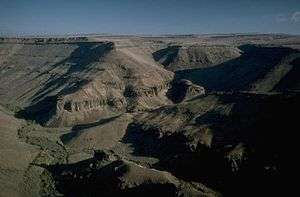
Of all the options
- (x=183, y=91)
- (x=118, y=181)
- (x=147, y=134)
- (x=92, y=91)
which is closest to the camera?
(x=118, y=181)

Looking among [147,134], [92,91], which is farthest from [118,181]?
[92,91]

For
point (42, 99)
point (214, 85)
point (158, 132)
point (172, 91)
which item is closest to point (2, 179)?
point (158, 132)

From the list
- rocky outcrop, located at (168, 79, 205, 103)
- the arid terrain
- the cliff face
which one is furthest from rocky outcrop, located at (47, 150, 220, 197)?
rocky outcrop, located at (168, 79, 205, 103)

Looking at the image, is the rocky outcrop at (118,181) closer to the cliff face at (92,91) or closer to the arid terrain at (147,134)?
the arid terrain at (147,134)

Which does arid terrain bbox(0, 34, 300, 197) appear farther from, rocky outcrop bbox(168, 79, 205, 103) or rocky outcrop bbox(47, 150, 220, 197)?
rocky outcrop bbox(168, 79, 205, 103)

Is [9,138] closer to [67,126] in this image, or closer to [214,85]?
[67,126]

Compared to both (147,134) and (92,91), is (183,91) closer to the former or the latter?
(92,91)

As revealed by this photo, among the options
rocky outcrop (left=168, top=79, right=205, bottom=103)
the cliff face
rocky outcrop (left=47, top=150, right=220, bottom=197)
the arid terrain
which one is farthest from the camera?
rocky outcrop (left=168, top=79, right=205, bottom=103)

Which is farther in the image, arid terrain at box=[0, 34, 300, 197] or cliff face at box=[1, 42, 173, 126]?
cliff face at box=[1, 42, 173, 126]
